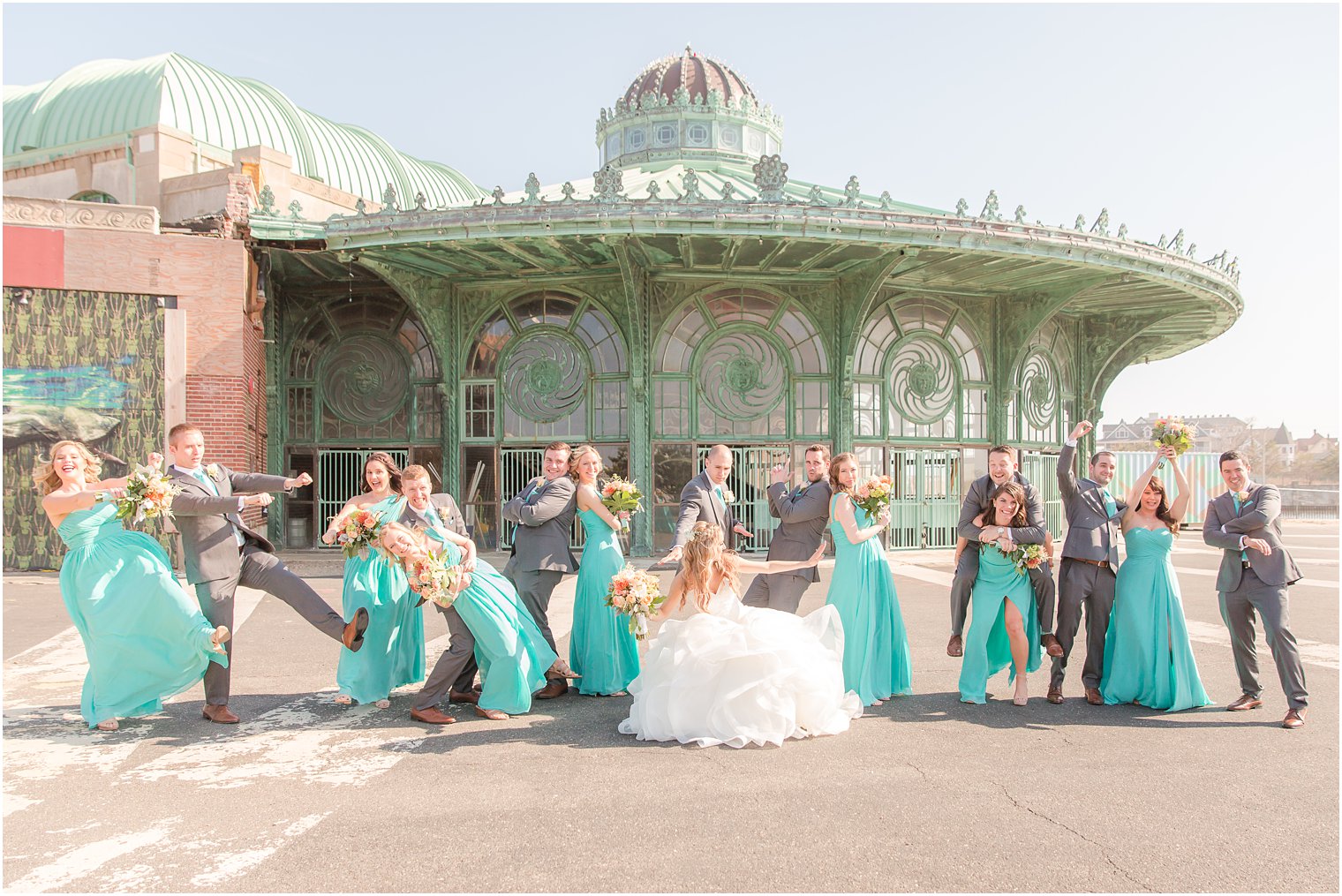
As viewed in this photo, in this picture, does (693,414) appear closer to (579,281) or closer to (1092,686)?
(579,281)

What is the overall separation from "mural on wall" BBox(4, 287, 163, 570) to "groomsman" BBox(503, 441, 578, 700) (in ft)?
35.7

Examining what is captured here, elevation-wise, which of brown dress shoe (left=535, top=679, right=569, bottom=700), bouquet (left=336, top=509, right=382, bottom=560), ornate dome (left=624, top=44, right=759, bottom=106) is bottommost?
brown dress shoe (left=535, top=679, right=569, bottom=700)

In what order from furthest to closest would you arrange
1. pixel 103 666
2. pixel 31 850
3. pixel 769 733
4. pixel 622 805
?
1. pixel 103 666
2. pixel 769 733
3. pixel 622 805
4. pixel 31 850

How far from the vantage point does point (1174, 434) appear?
7.06 metres

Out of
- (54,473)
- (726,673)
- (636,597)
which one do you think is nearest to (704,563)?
(636,597)

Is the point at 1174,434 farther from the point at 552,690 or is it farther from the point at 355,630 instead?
the point at 355,630

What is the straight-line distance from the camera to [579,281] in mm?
18219

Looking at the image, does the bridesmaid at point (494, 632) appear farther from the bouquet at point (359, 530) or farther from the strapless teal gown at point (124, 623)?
the strapless teal gown at point (124, 623)

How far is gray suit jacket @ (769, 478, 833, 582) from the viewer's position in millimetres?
7191

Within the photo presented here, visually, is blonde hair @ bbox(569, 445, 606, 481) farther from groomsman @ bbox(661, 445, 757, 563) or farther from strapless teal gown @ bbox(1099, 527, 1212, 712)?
strapless teal gown @ bbox(1099, 527, 1212, 712)

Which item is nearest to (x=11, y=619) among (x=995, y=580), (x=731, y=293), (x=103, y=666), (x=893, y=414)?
(x=103, y=666)

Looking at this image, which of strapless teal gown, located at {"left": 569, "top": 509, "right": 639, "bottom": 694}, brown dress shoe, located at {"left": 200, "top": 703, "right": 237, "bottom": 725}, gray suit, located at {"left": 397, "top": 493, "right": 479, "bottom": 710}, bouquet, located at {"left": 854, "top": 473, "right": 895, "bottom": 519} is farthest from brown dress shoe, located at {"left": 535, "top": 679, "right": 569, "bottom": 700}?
bouquet, located at {"left": 854, "top": 473, "right": 895, "bottom": 519}

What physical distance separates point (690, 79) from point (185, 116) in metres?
12.0

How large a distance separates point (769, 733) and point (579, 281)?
1361cm
